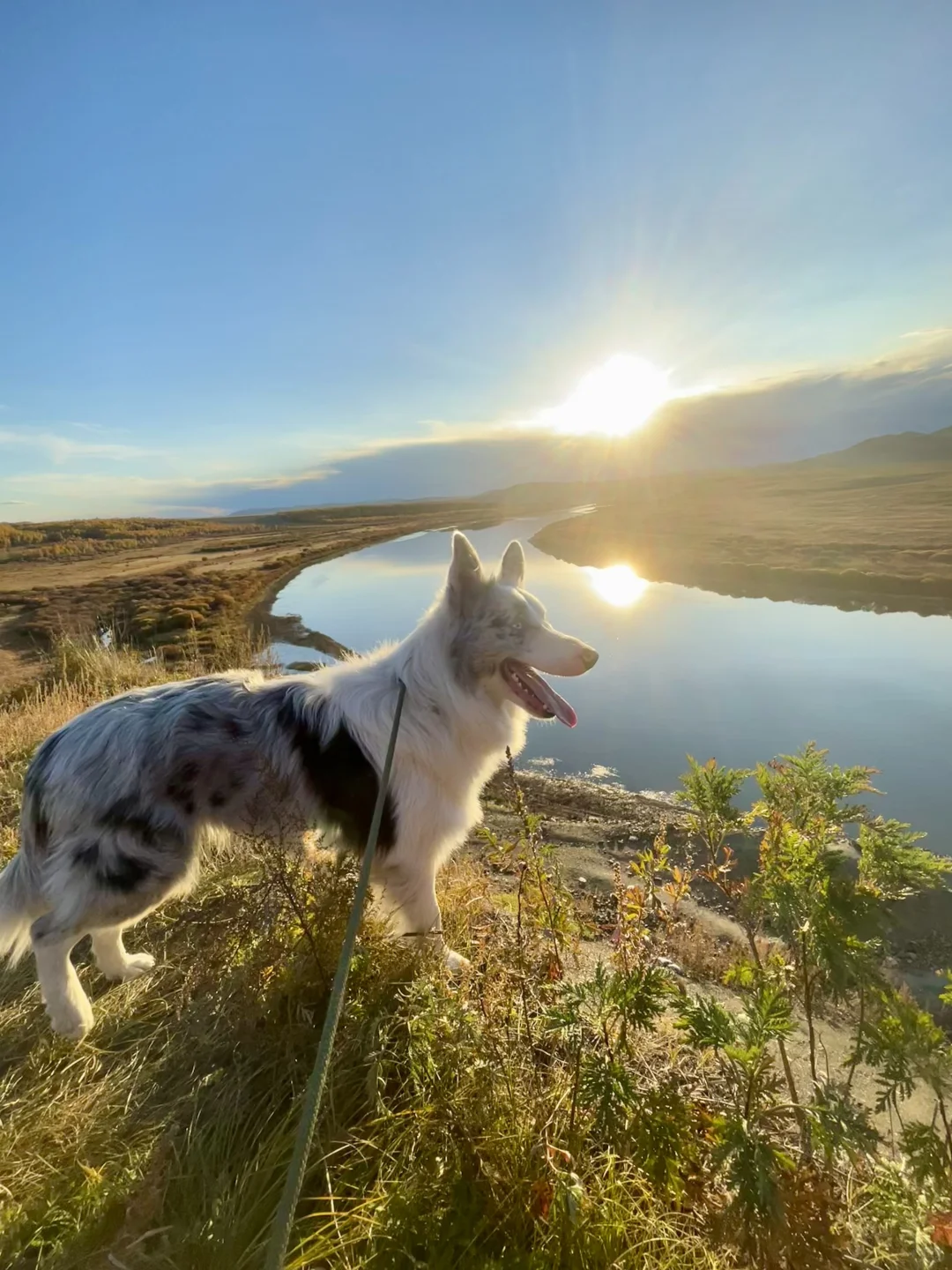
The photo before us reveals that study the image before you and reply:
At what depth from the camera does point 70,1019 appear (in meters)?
3.07

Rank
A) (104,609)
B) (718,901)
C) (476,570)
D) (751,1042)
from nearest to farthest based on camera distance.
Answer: (751,1042) → (476,570) → (718,901) → (104,609)

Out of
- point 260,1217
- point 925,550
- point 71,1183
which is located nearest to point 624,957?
point 260,1217

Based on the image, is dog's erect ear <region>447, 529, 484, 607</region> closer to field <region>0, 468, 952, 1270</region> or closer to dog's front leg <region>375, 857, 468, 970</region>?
field <region>0, 468, 952, 1270</region>

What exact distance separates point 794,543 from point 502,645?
1306 inches

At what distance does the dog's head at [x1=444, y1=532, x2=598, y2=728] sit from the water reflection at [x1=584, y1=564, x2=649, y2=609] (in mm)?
18698

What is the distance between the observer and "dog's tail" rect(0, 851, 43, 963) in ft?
10.5

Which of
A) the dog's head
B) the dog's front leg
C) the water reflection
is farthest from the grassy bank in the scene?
the water reflection

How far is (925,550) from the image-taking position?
91.4 feet

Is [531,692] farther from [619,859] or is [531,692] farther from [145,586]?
[145,586]

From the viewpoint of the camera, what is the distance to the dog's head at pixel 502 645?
3760mm

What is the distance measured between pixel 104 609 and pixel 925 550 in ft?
113

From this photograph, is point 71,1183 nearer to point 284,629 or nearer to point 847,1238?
point 847,1238

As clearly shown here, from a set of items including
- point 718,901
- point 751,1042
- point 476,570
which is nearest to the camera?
point 751,1042

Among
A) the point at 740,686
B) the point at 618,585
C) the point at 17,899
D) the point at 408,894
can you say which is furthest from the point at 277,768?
the point at 618,585
